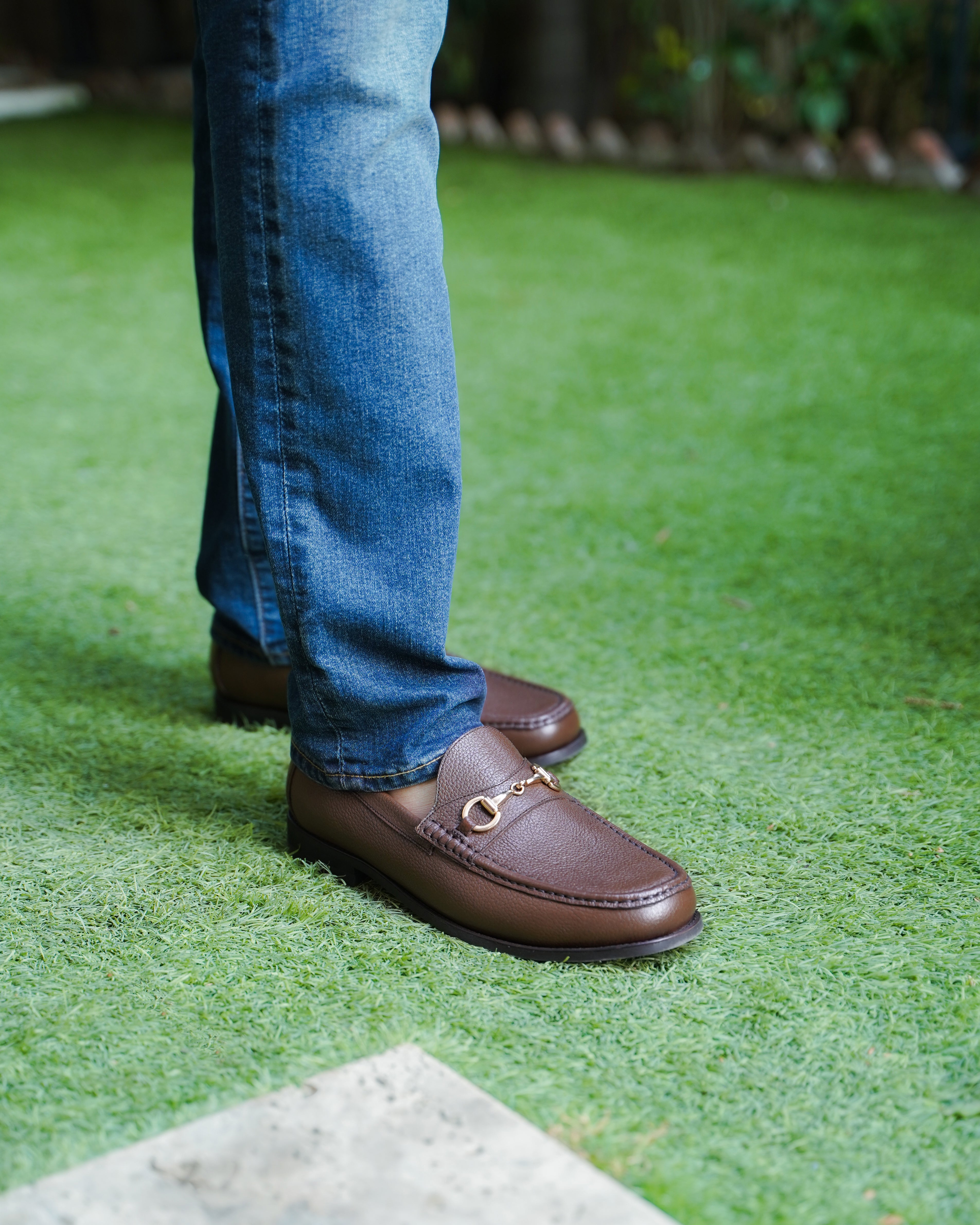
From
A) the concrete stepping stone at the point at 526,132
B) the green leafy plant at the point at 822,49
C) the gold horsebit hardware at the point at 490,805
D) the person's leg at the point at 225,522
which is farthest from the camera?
the concrete stepping stone at the point at 526,132

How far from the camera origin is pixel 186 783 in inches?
40.6

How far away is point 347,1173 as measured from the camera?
607 millimetres

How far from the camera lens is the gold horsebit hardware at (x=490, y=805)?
2.73 ft

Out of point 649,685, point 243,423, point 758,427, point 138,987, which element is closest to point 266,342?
point 243,423

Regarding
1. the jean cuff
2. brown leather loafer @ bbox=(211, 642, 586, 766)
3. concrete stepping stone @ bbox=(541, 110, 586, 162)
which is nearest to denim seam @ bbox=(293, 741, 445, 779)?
the jean cuff

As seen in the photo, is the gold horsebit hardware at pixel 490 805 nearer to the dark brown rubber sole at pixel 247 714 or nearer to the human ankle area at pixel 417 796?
the human ankle area at pixel 417 796

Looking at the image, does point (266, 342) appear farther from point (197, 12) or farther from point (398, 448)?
point (197, 12)

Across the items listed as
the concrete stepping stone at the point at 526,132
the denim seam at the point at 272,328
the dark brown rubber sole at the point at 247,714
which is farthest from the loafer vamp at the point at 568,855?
the concrete stepping stone at the point at 526,132

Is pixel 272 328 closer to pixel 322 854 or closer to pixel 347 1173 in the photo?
pixel 322 854

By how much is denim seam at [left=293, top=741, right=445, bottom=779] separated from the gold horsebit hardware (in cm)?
4

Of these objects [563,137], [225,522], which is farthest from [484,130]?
[225,522]

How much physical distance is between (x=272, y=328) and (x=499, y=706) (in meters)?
0.42

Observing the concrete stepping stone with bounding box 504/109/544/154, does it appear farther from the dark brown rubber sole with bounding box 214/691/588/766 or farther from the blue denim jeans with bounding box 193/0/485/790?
the blue denim jeans with bounding box 193/0/485/790

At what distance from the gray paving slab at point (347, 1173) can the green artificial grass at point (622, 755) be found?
0.8 inches
